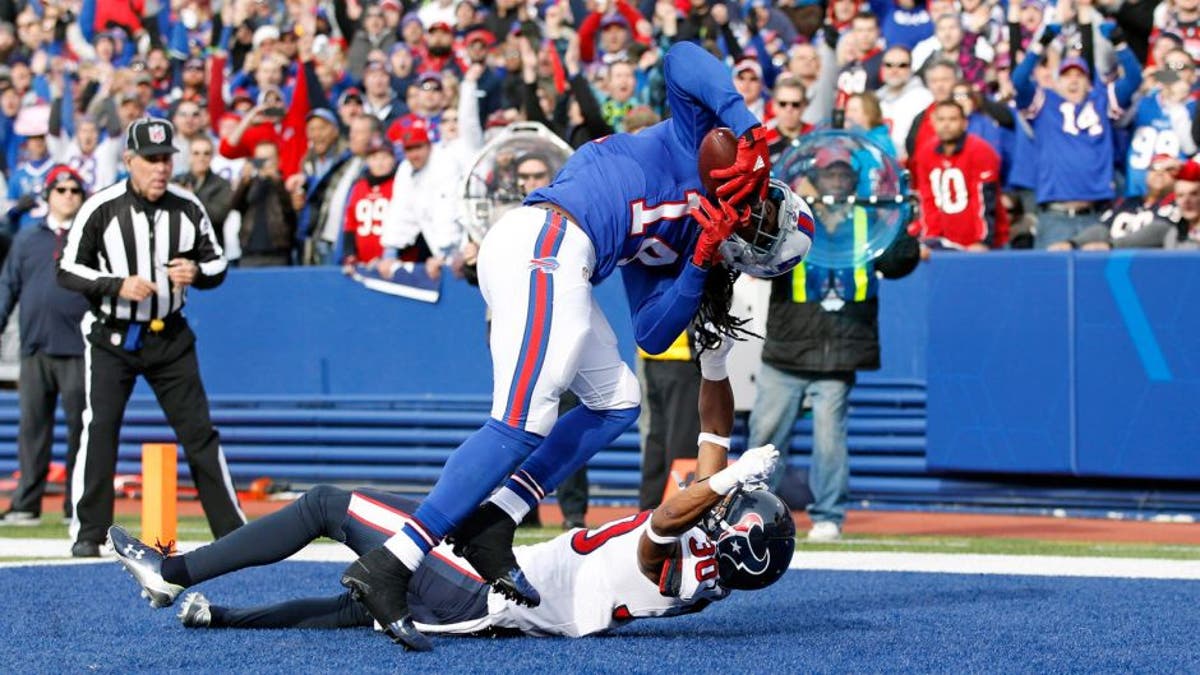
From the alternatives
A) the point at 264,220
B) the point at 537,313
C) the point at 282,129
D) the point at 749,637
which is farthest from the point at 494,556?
the point at 282,129

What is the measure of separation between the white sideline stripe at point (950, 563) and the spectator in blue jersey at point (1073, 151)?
3265 mm

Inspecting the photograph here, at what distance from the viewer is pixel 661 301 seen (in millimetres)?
5195

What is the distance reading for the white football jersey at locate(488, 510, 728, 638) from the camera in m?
5.01

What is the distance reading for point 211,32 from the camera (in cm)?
1744

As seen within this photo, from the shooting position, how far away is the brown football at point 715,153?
16.4 ft

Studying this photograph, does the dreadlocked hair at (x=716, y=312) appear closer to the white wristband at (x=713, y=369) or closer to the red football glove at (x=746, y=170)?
the white wristband at (x=713, y=369)

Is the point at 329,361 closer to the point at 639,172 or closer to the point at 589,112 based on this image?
the point at 589,112

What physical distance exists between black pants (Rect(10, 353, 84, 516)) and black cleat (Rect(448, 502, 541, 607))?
17.9ft

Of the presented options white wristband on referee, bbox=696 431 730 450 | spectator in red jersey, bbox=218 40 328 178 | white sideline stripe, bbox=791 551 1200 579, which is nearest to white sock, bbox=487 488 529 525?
white wristband on referee, bbox=696 431 730 450

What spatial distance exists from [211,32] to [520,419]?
13.3 meters

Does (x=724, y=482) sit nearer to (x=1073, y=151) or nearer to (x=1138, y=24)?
(x=1073, y=151)

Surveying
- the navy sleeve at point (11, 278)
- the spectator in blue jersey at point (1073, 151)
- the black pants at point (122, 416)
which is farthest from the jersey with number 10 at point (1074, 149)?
the navy sleeve at point (11, 278)

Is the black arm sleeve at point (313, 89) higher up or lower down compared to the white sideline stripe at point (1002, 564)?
higher up

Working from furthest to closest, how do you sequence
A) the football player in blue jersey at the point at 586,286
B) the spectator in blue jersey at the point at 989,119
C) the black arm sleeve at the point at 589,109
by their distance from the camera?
1. the black arm sleeve at the point at 589,109
2. the spectator in blue jersey at the point at 989,119
3. the football player in blue jersey at the point at 586,286
